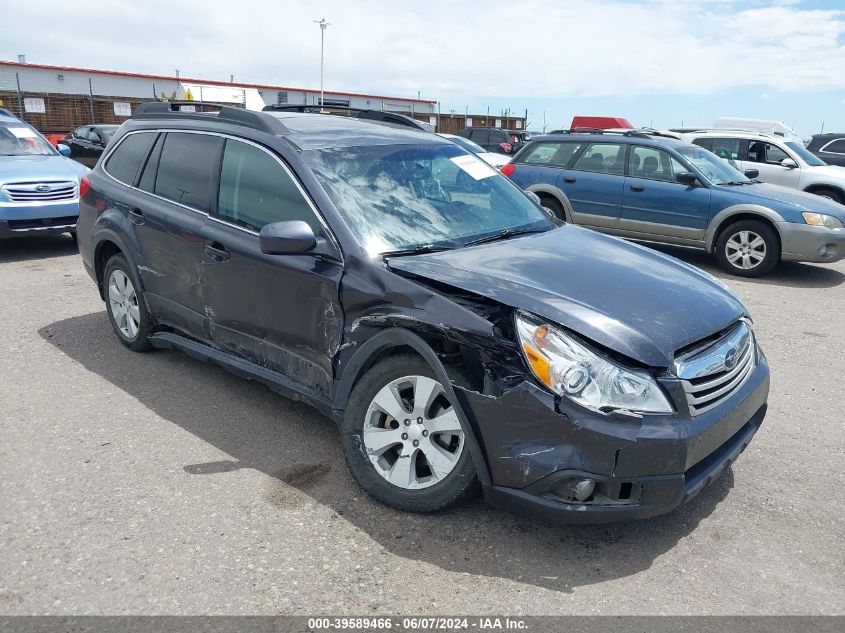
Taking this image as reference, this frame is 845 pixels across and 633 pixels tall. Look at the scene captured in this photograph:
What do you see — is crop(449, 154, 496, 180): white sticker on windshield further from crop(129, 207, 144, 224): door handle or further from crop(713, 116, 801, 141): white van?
crop(713, 116, 801, 141): white van

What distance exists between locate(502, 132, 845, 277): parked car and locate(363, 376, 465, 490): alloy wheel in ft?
23.2

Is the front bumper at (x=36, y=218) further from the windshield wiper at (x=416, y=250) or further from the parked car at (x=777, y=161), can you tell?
the parked car at (x=777, y=161)

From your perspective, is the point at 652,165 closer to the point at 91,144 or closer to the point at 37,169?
the point at 37,169

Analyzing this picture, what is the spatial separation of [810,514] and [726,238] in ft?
20.6

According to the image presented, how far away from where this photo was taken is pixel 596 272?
3381 millimetres

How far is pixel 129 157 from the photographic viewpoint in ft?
17.2

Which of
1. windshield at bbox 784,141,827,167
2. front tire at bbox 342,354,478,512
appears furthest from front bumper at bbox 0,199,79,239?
windshield at bbox 784,141,827,167

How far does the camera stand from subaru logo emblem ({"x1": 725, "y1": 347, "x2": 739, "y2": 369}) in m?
3.12

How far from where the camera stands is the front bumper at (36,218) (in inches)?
335

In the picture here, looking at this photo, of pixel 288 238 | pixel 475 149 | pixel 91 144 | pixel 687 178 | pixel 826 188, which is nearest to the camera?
pixel 288 238

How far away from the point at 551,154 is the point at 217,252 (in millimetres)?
7411

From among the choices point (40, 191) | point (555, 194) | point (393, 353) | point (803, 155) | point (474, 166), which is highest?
point (474, 166)

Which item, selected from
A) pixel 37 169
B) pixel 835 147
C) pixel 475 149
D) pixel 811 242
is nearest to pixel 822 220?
pixel 811 242

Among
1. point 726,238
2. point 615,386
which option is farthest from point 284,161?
point 726,238
